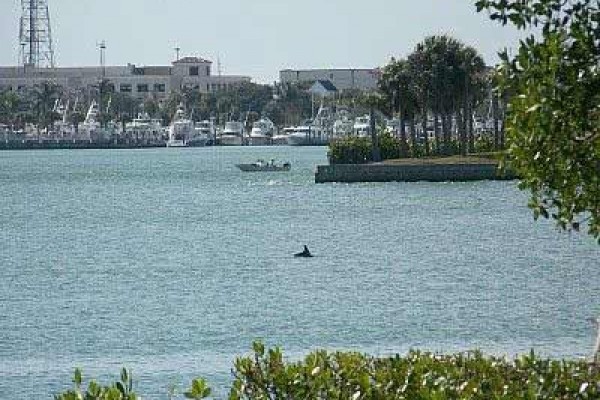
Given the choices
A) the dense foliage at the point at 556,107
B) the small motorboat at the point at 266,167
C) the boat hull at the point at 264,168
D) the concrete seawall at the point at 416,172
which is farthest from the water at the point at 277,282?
the small motorboat at the point at 266,167

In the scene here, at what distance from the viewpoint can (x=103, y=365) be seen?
33906mm

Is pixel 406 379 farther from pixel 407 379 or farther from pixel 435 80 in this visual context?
pixel 435 80

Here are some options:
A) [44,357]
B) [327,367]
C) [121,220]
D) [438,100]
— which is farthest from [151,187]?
[327,367]

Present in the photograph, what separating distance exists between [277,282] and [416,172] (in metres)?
59.0

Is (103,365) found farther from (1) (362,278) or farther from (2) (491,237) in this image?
(2) (491,237)

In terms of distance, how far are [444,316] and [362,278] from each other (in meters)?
13.1

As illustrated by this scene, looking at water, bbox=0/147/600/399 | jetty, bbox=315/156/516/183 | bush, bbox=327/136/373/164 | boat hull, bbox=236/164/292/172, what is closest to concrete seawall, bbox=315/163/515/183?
jetty, bbox=315/156/516/183

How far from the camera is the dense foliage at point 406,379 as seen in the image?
12.8 m

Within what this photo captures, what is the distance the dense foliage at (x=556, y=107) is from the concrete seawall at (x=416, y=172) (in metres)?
93.5

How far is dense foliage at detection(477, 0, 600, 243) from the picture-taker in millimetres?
13875

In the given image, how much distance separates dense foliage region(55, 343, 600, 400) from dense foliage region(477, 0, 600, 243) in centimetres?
156

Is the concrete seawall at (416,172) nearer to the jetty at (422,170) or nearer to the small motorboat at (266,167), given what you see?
the jetty at (422,170)

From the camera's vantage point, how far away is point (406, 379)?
43.7ft

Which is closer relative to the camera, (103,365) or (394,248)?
(103,365)
